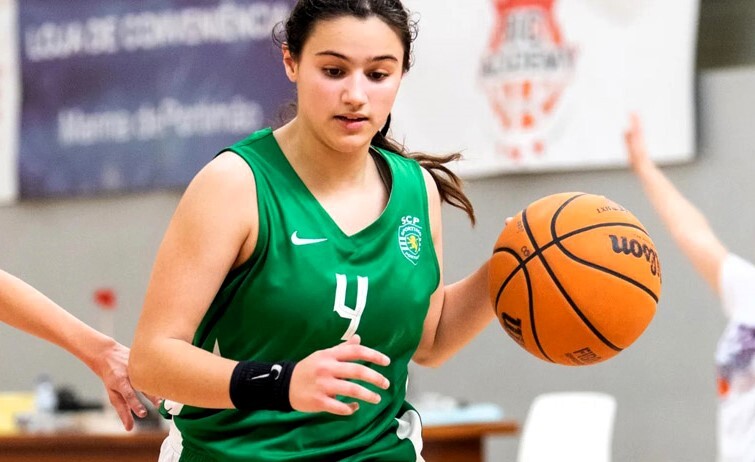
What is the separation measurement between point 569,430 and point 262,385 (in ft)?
11.7

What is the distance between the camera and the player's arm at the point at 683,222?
4250 millimetres

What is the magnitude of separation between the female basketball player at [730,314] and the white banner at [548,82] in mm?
2095

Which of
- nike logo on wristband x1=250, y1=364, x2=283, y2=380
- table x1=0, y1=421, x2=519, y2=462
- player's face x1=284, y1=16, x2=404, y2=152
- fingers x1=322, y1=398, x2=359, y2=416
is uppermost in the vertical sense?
player's face x1=284, y1=16, x2=404, y2=152

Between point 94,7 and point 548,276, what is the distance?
6.18 meters

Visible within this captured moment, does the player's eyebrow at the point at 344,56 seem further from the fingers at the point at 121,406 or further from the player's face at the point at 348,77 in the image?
the fingers at the point at 121,406

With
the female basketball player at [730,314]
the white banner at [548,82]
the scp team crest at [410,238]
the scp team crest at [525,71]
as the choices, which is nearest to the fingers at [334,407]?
the scp team crest at [410,238]

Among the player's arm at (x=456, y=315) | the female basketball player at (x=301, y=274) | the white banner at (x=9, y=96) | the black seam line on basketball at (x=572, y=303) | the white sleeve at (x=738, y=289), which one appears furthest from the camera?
the white banner at (x=9, y=96)

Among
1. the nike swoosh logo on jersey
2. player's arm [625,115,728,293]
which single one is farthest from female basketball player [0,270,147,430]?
player's arm [625,115,728,293]

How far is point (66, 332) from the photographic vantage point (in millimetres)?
2719

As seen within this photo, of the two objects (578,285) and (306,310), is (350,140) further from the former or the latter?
(578,285)

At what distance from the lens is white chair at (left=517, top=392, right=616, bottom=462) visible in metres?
5.37

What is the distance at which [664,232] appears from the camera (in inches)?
254

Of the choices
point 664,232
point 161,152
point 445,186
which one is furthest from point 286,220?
point 161,152

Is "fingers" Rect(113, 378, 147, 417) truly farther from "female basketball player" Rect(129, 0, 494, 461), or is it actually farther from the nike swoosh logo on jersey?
the nike swoosh logo on jersey
